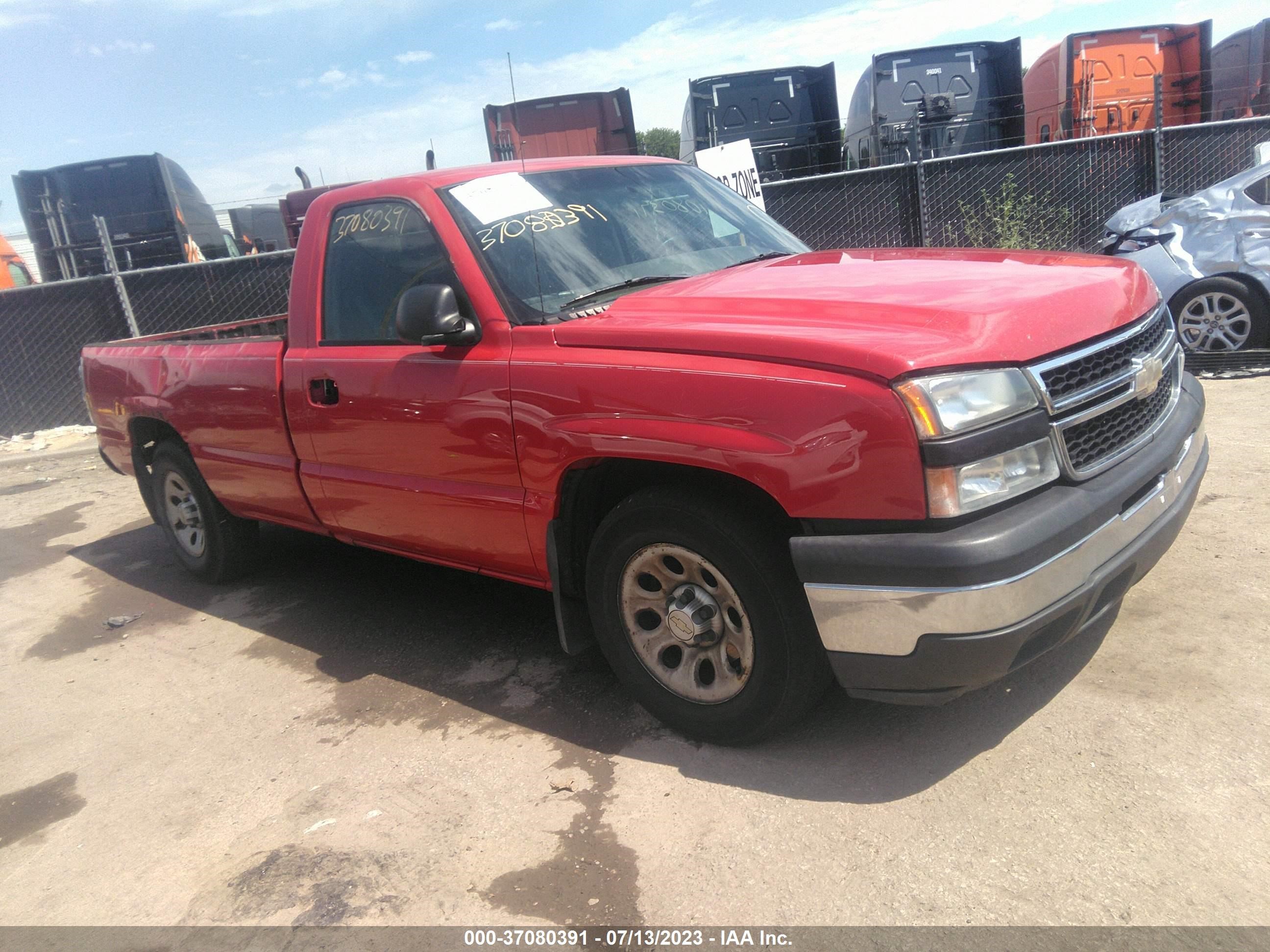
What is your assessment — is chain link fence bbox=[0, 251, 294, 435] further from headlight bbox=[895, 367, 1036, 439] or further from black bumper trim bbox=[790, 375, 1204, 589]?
headlight bbox=[895, 367, 1036, 439]

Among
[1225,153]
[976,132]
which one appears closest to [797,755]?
[1225,153]

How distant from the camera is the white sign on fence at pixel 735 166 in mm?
8547

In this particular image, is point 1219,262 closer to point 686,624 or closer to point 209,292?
point 686,624

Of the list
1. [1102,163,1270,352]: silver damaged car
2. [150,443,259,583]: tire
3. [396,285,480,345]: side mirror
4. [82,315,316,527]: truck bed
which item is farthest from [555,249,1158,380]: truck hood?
[1102,163,1270,352]: silver damaged car

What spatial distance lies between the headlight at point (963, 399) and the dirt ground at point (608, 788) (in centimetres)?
107

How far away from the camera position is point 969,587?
7.93 feet

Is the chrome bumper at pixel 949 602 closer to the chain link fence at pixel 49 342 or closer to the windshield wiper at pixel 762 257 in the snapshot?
the windshield wiper at pixel 762 257

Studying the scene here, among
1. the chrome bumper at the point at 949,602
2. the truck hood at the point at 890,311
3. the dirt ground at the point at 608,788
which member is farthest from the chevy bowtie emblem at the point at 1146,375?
the dirt ground at the point at 608,788

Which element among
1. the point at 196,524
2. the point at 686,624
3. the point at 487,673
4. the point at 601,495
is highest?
the point at 601,495

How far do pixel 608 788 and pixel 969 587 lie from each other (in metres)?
1.30

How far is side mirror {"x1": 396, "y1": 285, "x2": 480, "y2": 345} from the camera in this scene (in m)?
3.27

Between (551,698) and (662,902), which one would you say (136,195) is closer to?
(551,698)

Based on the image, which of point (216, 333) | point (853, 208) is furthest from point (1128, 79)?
point (216, 333)

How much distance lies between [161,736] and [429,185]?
2.38 m
